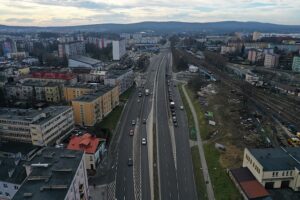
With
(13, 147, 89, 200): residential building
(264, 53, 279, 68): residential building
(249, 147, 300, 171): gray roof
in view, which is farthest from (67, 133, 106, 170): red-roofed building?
(264, 53, 279, 68): residential building

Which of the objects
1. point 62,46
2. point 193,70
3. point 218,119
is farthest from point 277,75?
point 62,46

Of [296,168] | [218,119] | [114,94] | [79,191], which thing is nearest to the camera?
[79,191]

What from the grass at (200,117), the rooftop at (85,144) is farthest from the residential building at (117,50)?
the rooftop at (85,144)

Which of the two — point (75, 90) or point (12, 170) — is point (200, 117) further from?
point (12, 170)

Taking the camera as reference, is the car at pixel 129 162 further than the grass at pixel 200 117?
No

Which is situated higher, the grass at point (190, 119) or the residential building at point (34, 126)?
the residential building at point (34, 126)

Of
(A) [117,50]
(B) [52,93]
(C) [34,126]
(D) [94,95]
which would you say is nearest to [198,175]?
(C) [34,126]

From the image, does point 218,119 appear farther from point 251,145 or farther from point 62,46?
point 62,46

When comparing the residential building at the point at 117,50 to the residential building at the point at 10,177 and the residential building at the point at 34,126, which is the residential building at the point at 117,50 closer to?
the residential building at the point at 34,126
